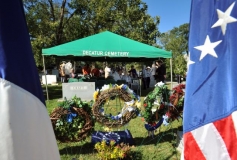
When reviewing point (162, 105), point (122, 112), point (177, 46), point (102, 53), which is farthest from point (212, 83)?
point (177, 46)

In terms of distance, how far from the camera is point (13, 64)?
60.1 inches

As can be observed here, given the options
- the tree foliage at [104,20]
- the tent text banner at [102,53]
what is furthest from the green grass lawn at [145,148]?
the tree foliage at [104,20]

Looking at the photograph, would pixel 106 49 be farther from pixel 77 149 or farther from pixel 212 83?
pixel 212 83

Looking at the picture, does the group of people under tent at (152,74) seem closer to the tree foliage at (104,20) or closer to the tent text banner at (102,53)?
the tent text banner at (102,53)

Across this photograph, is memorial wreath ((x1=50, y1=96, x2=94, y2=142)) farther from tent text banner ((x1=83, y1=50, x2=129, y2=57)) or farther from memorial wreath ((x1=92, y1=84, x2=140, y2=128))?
tent text banner ((x1=83, y1=50, x2=129, y2=57))

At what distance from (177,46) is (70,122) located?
149ft

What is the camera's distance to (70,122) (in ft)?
14.3

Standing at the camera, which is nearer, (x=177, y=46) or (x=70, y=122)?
(x=70, y=122)

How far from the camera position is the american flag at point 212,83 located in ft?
6.09

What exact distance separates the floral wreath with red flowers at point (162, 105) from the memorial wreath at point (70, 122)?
1.24m

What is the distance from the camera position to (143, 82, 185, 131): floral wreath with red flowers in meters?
4.90

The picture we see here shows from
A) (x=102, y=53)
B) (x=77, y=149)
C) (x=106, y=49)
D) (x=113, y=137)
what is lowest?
(x=77, y=149)

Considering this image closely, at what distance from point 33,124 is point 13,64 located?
403 millimetres

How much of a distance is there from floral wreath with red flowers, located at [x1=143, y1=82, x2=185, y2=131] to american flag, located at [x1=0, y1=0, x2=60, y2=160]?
3.42 metres
